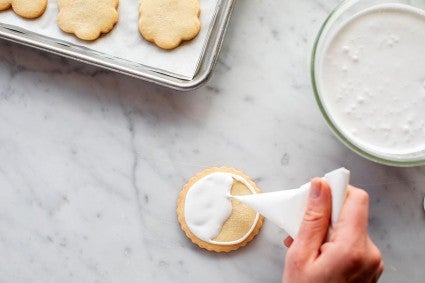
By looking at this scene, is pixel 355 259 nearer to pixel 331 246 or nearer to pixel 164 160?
pixel 331 246

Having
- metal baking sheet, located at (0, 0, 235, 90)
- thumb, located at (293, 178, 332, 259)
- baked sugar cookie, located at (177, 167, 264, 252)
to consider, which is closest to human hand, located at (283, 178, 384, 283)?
thumb, located at (293, 178, 332, 259)

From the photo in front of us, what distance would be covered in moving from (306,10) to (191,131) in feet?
0.85

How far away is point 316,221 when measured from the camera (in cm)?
84

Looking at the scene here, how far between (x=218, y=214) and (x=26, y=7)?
0.44 metres

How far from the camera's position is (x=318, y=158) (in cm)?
100

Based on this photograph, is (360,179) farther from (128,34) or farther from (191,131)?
(128,34)

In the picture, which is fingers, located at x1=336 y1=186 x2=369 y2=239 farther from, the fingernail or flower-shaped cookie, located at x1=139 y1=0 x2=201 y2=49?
flower-shaped cookie, located at x1=139 y1=0 x2=201 y2=49

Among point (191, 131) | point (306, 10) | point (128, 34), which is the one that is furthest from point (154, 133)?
point (306, 10)

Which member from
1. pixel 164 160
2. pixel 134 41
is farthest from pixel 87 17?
pixel 164 160

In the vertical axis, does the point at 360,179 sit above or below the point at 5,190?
above

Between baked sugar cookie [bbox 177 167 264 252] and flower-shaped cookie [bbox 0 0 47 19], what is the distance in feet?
1.19

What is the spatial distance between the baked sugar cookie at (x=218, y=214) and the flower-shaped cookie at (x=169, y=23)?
21 centimetres

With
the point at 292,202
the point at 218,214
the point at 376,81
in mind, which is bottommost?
the point at 218,214

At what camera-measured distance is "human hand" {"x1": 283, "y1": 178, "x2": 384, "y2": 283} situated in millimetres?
815
